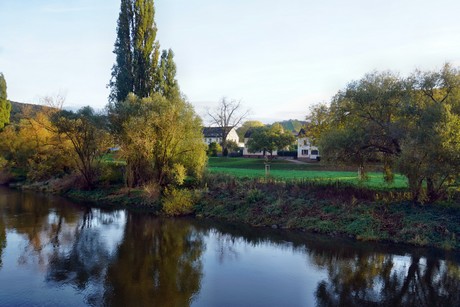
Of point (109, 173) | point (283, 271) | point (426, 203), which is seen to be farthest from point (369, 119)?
point (109, 173)

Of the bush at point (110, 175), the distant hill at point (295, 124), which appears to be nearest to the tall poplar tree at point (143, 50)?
the bush at point (110, 175)

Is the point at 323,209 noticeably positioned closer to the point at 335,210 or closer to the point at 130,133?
the point at 335,210

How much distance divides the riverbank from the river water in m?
1.16

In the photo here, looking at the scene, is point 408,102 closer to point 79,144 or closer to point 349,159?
point 349,159

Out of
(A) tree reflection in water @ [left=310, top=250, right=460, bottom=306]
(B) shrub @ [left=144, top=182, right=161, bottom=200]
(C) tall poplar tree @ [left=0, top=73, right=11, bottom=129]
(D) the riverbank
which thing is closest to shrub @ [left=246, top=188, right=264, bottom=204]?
(D) the riverbank

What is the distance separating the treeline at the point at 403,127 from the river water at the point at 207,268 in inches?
170

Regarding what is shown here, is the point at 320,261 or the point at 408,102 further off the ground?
the point at 408,102

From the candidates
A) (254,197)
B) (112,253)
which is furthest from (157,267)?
(254,197)

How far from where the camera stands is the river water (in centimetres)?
1227

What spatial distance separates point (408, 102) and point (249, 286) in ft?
45.3

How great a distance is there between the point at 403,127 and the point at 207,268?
515 inches

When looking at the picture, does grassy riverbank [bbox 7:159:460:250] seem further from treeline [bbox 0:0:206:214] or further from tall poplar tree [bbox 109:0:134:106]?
tall poplar tree [bbox 109:0:134:106]

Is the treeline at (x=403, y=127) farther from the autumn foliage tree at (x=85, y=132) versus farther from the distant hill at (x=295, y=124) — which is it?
the distant hill at (x=295, y=124)

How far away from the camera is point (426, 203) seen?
20875 mm
